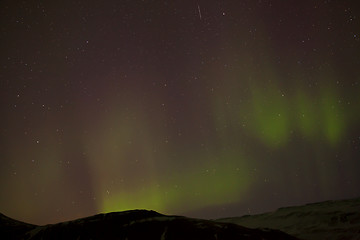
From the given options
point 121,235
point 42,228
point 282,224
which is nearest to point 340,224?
point 282,224

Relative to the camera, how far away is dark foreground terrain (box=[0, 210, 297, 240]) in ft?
8.46

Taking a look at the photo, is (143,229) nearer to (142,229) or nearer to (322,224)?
(142,229)

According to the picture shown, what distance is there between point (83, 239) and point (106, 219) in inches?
11.4

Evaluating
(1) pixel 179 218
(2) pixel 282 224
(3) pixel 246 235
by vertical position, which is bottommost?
(2) pixel 282 224

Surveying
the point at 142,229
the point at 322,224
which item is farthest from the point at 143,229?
the point at 322,224

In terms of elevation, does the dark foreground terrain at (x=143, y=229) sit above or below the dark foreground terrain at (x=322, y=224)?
above

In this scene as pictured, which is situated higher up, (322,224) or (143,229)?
(143,229)

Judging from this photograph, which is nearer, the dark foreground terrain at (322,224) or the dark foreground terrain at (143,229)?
the dark foreground terrain at (143,229)

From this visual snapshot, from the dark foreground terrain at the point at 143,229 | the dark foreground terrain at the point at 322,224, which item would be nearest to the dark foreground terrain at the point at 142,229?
the dark foreground terrain at the point at 143,229

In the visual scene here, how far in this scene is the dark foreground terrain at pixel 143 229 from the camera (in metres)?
2.58

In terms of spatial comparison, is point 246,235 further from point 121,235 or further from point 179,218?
point 121,235

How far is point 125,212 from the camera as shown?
3145 millimetres

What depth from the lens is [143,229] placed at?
8.96 feet

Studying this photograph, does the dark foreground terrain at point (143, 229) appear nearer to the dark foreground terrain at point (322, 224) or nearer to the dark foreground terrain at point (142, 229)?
the dark foreground terrain at point (142, 229)
